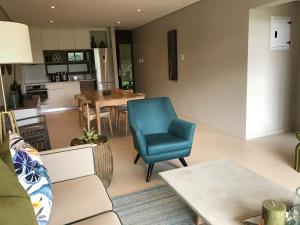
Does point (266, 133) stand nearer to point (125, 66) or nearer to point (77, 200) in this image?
point (77, 200)

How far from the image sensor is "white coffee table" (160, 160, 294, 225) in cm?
137

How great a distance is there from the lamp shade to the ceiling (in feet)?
9.19

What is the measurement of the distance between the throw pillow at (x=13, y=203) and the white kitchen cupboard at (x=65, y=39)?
684cm

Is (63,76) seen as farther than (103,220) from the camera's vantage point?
Yes

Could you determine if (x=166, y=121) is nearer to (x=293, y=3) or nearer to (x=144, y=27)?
(x=293, y=3)

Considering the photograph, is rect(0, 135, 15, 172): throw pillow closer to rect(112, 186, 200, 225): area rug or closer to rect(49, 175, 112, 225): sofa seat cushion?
rect(49, 175, 112, 225): sofa seat cushion

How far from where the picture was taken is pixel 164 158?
2.65 metres

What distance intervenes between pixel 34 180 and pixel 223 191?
3.82ft

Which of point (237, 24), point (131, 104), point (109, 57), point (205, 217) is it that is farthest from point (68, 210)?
point (109, 57)

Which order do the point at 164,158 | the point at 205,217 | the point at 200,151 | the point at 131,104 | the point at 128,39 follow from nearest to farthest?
the point at 205,217 < the point at 164,158 < the point at 131,104 < the point at 200,151 < the point at 128,39

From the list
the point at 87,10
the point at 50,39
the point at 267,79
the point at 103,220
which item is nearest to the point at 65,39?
the point at 50,39

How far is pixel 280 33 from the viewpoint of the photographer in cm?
379

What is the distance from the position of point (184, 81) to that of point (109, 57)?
3.03m

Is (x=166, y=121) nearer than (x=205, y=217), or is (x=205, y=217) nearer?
(x=205, y=217)
